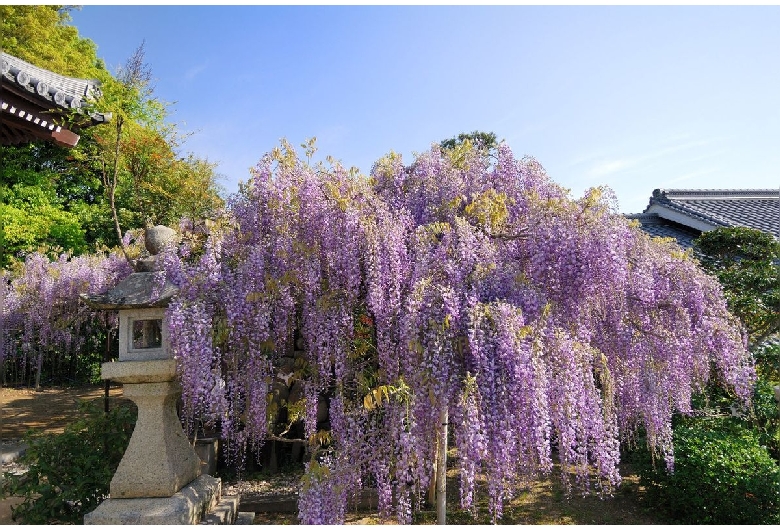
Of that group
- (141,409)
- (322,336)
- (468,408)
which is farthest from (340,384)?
(141,409)

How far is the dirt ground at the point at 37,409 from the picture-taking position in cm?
866

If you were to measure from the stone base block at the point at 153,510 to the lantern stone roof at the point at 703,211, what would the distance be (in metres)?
8.89

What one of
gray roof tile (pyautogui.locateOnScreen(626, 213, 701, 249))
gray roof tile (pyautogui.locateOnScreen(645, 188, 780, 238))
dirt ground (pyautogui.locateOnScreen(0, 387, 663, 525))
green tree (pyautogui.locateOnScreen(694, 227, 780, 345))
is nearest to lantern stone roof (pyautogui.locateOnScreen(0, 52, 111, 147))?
dirt ground (pyautogui.locateOnScreen(0, 387, 663, 525))

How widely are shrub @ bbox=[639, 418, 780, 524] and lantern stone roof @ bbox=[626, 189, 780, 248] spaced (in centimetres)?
520

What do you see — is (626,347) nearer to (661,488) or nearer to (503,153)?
(661,488)

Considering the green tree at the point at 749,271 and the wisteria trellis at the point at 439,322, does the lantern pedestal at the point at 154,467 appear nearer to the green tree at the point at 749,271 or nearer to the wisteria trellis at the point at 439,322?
the wisteria trellis at the point at 439,322

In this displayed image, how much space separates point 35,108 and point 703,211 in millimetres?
10714

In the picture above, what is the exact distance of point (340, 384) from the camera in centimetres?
409

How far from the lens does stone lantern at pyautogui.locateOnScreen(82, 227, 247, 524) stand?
3752mm

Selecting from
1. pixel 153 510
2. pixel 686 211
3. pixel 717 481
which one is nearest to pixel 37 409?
pixel 153 510

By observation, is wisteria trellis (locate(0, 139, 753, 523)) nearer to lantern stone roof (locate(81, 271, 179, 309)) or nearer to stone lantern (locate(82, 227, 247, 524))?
lantern stone roof (locate(81, 271, 179, 309))

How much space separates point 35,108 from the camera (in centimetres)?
429

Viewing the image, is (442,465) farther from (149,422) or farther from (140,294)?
(140,294)

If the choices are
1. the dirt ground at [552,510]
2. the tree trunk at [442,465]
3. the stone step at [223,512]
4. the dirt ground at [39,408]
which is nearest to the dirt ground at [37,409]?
the dirt ground at [39,408]
